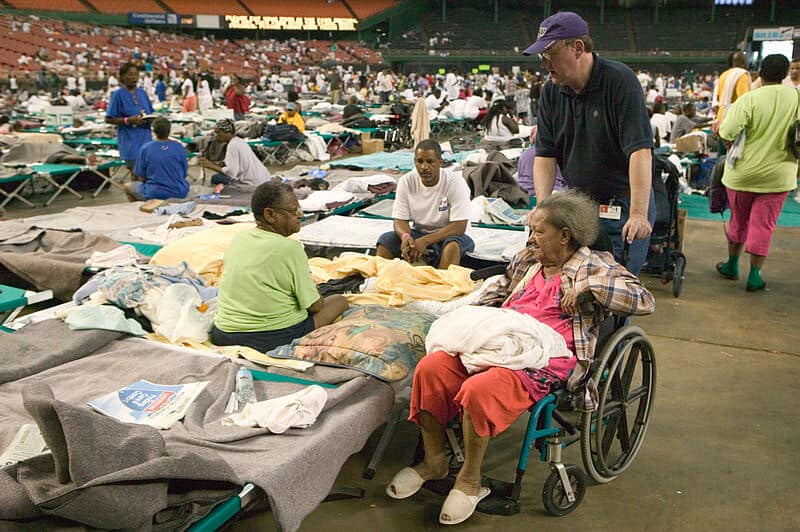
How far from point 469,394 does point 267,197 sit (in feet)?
4.37

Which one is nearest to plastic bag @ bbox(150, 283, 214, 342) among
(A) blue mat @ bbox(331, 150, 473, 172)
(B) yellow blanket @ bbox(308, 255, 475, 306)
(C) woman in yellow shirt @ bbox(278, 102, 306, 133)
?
(B) yellow blanket @ bbox(308, 255, 475, 306)

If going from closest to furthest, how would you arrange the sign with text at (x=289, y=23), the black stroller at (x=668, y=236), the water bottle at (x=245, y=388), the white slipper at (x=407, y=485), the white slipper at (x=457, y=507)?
the white slipper at (x=457, y=507) < the white slipper at (x=407, y=485) < the water bottle at (x=245, y=388) < the black stroller at (x=668, y=236) < the sign with text at (x=289, y=23)

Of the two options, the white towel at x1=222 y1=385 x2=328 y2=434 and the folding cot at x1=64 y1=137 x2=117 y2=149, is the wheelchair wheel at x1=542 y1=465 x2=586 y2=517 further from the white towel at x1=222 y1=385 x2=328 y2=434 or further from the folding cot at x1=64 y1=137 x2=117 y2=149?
the folding cot at x1=64 y1=137 x2=117 y2=149

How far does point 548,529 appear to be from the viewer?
257cm

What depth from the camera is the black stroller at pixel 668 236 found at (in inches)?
195

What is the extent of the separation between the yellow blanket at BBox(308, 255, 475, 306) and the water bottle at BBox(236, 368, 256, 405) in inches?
40.7

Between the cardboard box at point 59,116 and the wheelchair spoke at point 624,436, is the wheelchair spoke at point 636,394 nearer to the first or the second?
the wheelchair spoke at point 624,436

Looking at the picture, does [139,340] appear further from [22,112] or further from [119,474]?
[22,112]

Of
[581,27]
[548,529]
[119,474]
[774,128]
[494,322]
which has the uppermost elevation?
[581,27]

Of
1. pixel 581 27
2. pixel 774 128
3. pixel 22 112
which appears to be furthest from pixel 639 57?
pixel 581 27

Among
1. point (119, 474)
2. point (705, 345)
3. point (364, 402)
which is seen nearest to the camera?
point (119, 474)

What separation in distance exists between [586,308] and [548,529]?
0.77m

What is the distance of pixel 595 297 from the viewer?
2.52 m

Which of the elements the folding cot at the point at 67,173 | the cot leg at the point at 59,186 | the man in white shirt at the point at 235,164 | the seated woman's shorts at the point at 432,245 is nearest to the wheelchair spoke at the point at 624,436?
the seated woman's shorts at the point at 432,245
